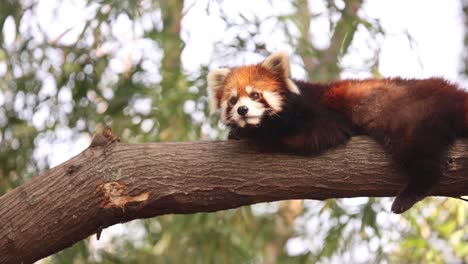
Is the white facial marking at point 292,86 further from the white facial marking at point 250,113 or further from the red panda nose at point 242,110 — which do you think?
the red panda nose at point 242,110

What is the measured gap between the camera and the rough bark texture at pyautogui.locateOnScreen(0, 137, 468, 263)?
3.15m

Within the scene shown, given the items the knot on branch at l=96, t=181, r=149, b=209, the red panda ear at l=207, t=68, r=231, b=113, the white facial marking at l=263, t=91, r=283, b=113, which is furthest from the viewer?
the red panda ear at l=207, t=68, r=231, b=113

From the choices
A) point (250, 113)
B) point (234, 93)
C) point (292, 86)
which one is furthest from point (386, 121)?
point (234, 93)

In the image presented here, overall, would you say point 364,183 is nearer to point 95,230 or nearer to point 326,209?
point 95,230

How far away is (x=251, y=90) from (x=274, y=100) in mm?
135

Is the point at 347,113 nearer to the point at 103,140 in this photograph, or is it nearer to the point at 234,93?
the point at 234,93

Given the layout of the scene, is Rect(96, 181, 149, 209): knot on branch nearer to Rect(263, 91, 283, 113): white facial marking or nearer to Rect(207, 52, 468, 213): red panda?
Rect(207, 52, 468, 213): red panda

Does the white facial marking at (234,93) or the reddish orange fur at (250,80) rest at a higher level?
the reddish orange fur at (250,80)

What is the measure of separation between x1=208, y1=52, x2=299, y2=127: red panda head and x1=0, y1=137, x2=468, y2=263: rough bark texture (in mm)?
292

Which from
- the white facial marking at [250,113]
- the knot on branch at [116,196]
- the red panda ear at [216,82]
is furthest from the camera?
the red panda ear at [216,82]

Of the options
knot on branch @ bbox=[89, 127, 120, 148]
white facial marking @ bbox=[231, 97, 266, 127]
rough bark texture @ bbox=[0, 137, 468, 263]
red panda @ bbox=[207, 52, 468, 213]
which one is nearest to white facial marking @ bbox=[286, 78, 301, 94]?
red panda @ bbox=[207, 52, 468, 213]

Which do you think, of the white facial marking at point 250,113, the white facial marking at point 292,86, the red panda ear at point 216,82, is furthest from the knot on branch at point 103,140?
the white facial marking at point 292,86

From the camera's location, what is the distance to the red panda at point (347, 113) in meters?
3.17

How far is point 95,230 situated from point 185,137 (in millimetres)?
2373
